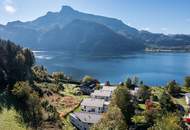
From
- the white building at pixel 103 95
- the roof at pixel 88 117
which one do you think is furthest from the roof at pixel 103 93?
the roof at pixel 88 117

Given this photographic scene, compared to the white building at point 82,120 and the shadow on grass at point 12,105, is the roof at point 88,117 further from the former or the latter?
the shadow on grass at point 12,105

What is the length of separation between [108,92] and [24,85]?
112 feet

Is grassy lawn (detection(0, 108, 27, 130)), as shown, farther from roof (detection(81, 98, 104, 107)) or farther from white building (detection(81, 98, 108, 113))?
roof (detection(81, 98, 104, 107))

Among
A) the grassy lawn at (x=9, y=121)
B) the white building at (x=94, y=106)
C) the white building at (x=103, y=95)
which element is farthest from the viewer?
the white building at (x=103, y=95)

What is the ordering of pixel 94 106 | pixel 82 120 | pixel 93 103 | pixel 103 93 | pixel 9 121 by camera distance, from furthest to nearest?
1. pixel 103 93
2. pixel 93 103
3. pixel 94 106
4. pixel 82 120
5. pixel 9 121

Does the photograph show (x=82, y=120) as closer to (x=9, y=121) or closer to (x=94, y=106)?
(x=94, y=106)

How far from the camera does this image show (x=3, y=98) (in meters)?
59.1

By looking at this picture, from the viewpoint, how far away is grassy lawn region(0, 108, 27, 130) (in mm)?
44216

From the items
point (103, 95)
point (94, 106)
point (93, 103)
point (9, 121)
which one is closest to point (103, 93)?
point (103, 95)

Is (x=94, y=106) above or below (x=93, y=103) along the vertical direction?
below

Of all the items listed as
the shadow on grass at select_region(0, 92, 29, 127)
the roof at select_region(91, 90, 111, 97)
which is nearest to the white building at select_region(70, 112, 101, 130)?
the shadow on grass at select_region(0, 92, 29, 127)

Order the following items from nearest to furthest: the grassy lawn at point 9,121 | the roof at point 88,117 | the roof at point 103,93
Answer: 1. the grassy lawn at point 9,121
2. the roof at point 88,117
3. the roof at point 103,93

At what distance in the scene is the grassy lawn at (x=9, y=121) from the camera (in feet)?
145

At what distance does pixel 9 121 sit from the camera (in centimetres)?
4650
